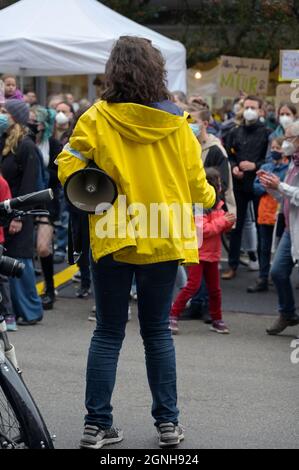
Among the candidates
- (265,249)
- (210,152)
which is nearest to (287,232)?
(210,152)

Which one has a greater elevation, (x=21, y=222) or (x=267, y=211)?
(x=21, y=222)

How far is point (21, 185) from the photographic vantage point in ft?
24.7

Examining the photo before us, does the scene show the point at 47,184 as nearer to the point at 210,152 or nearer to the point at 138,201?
the point at 210,152

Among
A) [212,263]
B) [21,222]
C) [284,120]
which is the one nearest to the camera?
[21,222]

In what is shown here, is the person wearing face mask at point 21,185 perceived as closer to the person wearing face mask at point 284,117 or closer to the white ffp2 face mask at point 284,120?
the person wearing face mask at point 284,117

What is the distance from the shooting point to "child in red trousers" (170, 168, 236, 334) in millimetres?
7461

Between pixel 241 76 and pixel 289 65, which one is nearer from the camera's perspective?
Result: pixel 289 65

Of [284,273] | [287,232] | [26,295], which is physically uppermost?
[287,232]

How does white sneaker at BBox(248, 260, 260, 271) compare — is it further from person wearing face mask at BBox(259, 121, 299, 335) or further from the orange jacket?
person wearing face mask at BBox(259, 121, 299, 335)

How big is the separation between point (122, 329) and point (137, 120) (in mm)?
1026

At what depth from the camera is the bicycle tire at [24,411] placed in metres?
3.79

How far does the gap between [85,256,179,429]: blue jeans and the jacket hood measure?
0.60m

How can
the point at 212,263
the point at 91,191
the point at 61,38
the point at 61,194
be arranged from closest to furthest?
the point at 91,191, the point at 212,263, the point at 61,194, the point at 61,38

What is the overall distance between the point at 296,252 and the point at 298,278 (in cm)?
296
